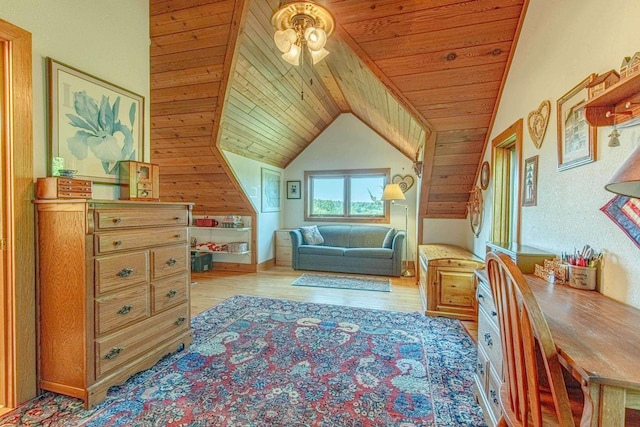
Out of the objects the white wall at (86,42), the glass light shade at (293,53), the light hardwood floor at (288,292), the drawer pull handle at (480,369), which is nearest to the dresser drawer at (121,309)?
the white wall at (86,42)

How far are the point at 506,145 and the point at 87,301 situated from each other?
136 inches

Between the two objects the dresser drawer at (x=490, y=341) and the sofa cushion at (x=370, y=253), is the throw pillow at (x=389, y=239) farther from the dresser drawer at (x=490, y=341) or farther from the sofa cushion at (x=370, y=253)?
the dresser drawer at (x=490, y=341)

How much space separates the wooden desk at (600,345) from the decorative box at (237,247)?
4466 mm

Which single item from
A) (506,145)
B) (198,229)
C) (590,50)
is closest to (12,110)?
(590,50)

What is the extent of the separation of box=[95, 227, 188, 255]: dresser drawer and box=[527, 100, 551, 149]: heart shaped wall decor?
2712 mm

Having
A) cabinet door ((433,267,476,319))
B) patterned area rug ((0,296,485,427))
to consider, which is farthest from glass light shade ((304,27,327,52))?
cabinet door ((433,267,476,319))

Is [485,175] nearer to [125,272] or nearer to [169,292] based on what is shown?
[169,292]

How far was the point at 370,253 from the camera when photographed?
4.96 m

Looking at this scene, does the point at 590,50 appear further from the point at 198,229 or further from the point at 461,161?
the point at 198,229

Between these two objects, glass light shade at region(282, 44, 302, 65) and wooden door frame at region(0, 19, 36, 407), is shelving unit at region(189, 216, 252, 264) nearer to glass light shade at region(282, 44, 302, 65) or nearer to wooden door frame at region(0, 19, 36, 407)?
wooden door frame at region(0, 19, 36, 407)

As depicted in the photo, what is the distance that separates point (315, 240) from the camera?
18.2ft

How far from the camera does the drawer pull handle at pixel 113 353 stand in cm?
173

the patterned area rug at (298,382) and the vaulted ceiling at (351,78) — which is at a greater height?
the vaulted ceiling at (351,78)

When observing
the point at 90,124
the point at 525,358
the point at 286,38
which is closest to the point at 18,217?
the point at 90,124
